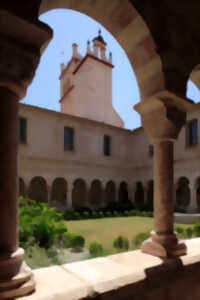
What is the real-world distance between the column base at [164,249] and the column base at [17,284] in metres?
1.51

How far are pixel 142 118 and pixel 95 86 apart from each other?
68.1 feet

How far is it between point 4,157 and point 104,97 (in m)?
22.4

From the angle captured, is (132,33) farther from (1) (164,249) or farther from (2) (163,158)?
(1) (164,249)

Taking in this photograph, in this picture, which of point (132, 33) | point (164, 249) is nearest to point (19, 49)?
point (132, 33)

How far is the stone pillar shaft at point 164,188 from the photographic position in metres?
2.80

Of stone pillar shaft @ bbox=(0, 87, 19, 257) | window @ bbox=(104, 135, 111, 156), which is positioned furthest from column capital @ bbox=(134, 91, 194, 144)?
window @ bbox=(104, 135, 111, 156)

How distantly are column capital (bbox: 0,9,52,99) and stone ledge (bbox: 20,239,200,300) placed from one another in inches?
62.9

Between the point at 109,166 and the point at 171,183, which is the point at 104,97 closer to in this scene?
the point at 109,166

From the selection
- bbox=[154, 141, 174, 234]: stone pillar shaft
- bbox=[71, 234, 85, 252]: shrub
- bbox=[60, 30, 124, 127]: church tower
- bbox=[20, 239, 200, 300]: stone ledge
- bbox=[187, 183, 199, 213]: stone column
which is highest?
bbox=[60, 30, 124, 127]: church tower

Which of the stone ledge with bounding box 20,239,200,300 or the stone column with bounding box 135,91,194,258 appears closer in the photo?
the stone ledge with bounding box 20,239,200,300

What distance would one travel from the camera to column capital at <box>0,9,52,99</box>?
1.69m

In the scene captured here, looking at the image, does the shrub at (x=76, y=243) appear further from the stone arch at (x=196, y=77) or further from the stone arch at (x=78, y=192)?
the stone arch at (x=78, y=192)

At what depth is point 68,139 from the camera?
1770 centimetres

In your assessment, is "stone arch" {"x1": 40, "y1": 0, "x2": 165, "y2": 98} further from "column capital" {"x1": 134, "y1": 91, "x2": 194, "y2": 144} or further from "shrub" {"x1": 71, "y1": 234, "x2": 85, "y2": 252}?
"shrub" {"x1": 71, "y1": 234, "x2": 85, "y2": 252}
